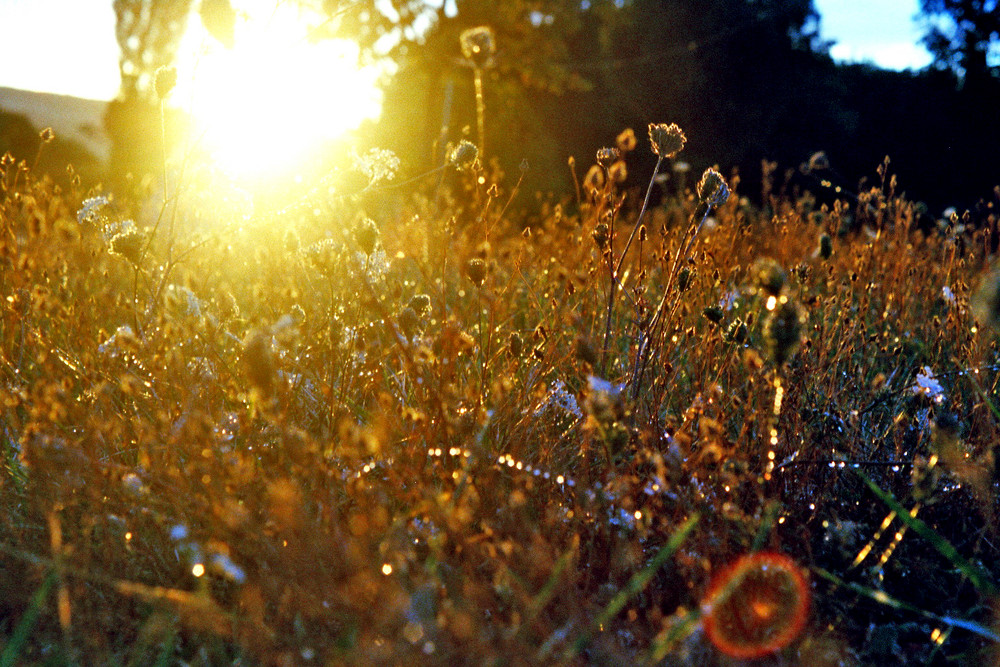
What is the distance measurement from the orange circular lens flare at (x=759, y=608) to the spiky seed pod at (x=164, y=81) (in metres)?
1.62

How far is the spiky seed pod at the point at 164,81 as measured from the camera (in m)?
1.73

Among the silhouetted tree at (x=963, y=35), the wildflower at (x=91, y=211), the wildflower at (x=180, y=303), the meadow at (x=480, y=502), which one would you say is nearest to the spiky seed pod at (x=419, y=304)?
the meadow at (x=480, y=502)

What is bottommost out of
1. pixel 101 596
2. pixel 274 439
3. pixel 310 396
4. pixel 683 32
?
pixel 101 596

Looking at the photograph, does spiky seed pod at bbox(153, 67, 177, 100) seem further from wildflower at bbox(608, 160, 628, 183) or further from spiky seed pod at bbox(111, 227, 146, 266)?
wildflower at bbox(608, 160, 628, 183)

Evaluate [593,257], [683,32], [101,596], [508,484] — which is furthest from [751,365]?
[683,32]

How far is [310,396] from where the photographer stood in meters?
1.88

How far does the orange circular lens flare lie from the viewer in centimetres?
124

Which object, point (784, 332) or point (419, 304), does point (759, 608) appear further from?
point (419, 304)

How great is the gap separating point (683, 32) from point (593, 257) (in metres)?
12.3

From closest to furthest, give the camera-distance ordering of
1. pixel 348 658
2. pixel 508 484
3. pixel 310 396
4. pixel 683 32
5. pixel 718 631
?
pixel 348 658, pixel 718 631, pixel 508 484, pixel 310 396, pixel 683 32

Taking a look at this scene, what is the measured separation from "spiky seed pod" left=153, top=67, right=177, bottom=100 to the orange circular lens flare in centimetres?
162

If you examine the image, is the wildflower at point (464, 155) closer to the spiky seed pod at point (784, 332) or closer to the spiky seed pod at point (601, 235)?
the spiky seed pod at point (601, 235)

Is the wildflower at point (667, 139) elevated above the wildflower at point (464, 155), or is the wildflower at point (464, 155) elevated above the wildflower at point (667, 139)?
the wildflower at point (464, 155)

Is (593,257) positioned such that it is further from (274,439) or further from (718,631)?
(718,631)
